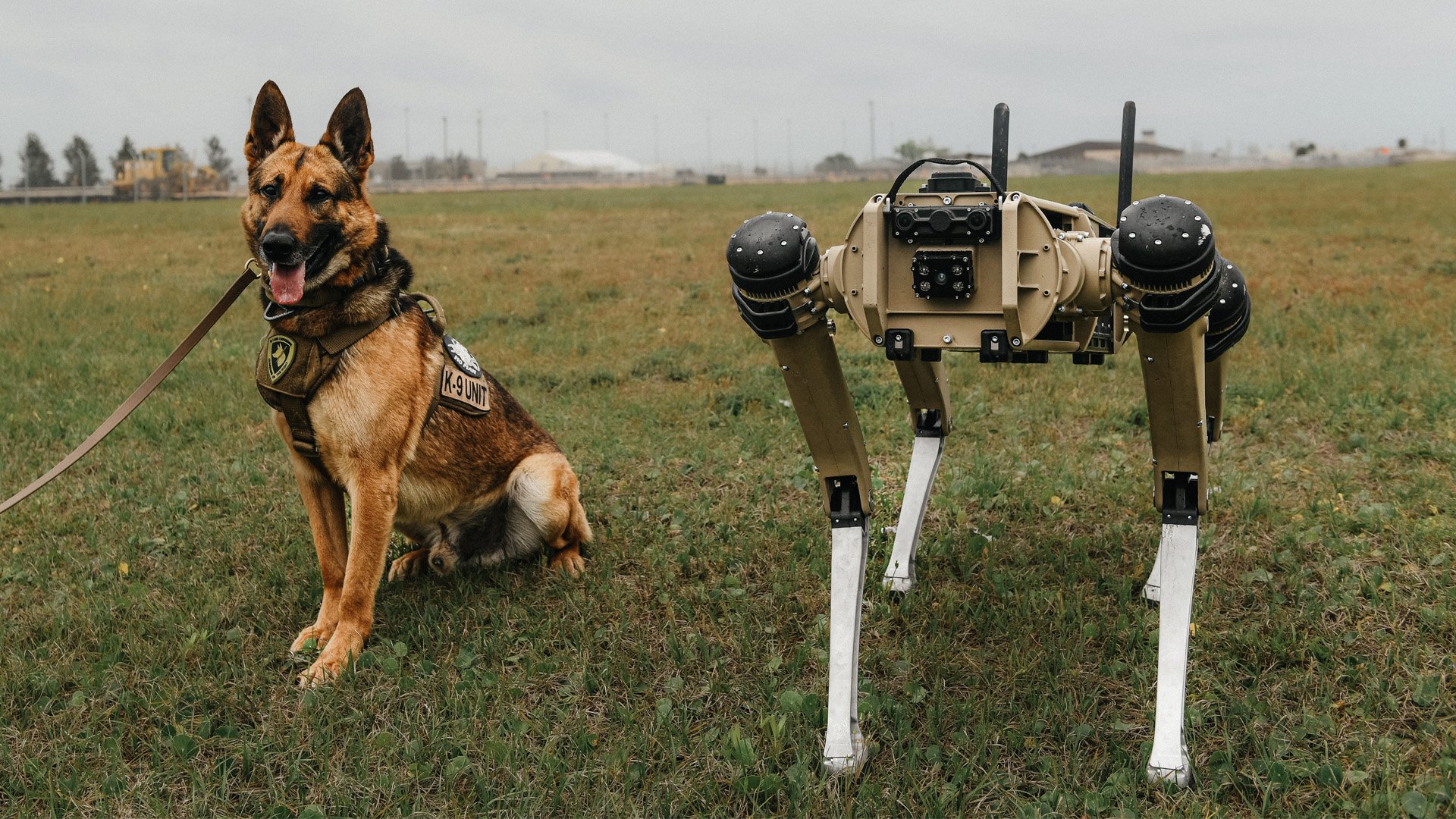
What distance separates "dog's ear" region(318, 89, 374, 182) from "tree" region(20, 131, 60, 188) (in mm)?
70980

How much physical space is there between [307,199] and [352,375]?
67 centimetres

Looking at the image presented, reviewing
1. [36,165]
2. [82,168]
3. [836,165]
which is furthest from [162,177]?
[836,165]

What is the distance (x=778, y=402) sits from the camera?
7.67 metres

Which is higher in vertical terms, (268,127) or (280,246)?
(268,127)

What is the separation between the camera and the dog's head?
3.86 m

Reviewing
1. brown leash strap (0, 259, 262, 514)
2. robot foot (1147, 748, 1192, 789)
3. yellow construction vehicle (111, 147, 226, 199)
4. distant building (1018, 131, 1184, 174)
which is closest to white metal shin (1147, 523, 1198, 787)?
robot foot (1147, 748, 1192, 789)

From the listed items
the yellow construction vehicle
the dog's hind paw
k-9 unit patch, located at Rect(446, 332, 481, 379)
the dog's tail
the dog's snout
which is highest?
the yellow construction vehicle

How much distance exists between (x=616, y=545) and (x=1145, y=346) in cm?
296

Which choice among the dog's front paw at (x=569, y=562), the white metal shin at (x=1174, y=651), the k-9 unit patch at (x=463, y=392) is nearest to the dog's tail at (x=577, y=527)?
the dog's front paw at (x=569, y=562)

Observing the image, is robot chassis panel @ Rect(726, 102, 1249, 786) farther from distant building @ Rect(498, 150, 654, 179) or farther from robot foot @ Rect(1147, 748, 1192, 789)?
distant building @ Rect(498, 150, 654, 179)

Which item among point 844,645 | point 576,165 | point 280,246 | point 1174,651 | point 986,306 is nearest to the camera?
point 986,306

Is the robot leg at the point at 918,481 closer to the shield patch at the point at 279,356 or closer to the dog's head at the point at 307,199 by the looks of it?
Result: the dog's head at the point at 307,199

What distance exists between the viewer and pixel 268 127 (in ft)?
13.5

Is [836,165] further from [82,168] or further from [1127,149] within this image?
[1127,149]
